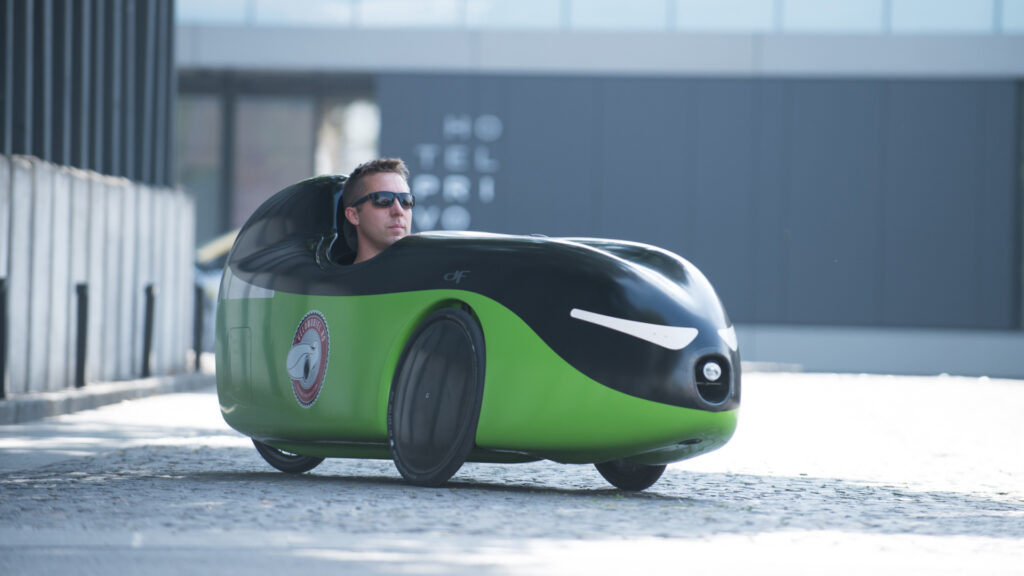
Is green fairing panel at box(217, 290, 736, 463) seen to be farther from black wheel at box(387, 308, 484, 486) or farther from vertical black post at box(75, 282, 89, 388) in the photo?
vertical black post at box(75, 282, 89, 388)

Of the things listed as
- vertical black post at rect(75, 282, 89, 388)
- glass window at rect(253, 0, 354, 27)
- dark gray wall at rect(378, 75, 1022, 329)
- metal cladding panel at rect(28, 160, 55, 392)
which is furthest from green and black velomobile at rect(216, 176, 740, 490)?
glass window at rect(253, 0, 354, 27)

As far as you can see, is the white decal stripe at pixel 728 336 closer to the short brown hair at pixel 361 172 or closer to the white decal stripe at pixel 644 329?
the white decal stripe at pixel 644 329

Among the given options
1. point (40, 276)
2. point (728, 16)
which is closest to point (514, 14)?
point (728, 16)

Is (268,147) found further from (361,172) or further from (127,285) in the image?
(361,172)

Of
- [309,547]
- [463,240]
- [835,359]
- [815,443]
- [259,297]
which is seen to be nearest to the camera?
[309,547]

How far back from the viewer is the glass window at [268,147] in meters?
34.7

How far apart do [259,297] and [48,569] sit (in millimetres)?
3035

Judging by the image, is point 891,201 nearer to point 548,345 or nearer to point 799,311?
point 799,311

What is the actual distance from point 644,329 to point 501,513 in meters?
0.95

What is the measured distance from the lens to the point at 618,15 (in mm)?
28312

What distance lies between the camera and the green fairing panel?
6355mm

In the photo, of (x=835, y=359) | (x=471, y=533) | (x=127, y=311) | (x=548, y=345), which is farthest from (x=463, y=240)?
Answer: (x=835, y=359)

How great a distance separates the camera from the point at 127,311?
15.0 metres

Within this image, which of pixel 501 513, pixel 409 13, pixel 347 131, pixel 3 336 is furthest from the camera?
pixel 347 131
